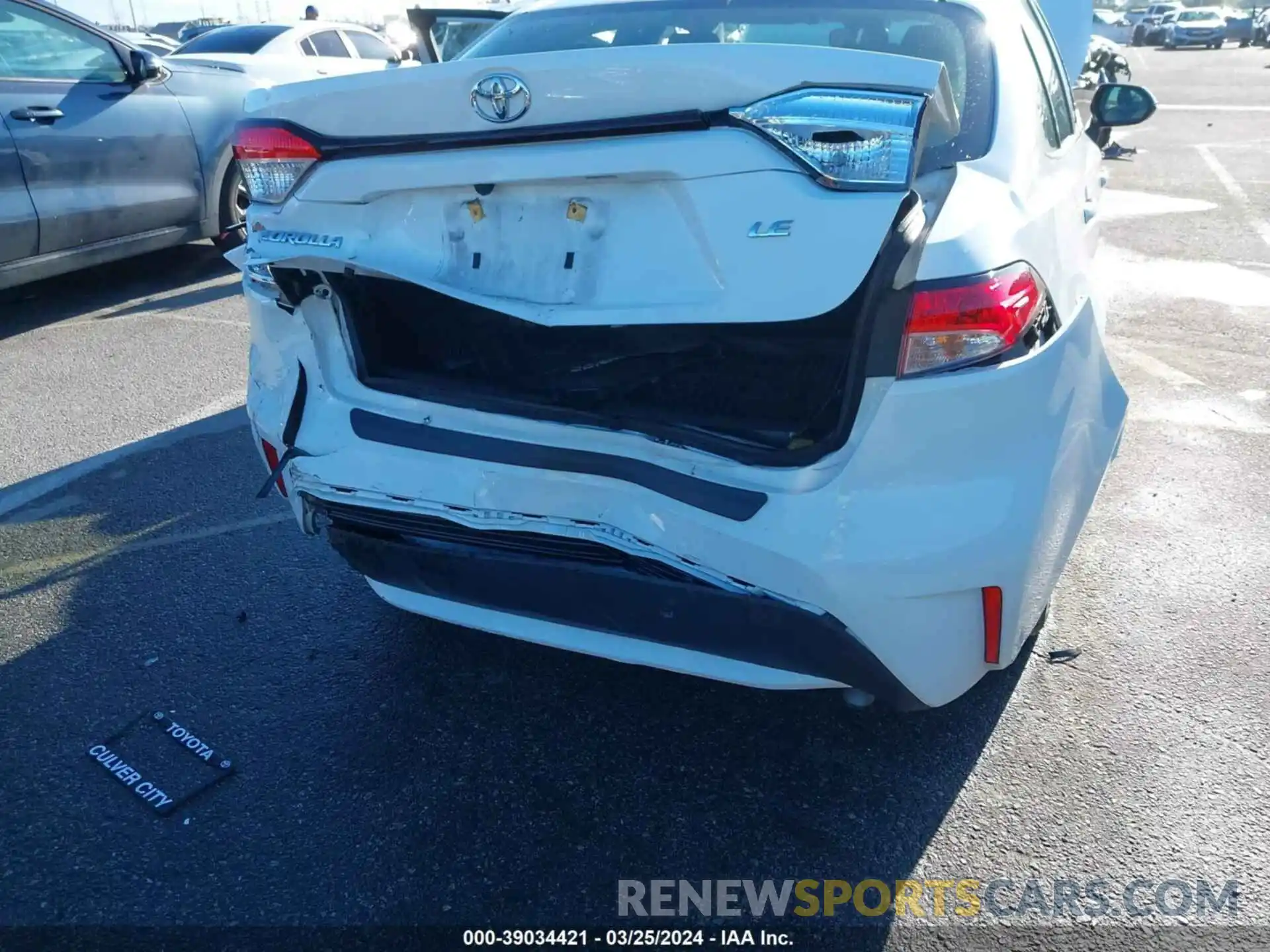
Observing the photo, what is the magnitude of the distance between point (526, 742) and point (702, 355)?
1.08 meters

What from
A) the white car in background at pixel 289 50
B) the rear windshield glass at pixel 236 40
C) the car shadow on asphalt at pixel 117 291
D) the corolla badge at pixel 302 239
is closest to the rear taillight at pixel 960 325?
the corolla badge at pixel 302 239

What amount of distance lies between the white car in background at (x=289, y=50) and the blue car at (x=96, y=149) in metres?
1.32

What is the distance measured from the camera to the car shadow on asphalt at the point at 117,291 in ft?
20.7

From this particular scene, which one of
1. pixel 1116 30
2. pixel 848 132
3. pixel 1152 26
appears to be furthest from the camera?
pixel 1116 30

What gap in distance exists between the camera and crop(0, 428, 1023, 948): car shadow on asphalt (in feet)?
7.11

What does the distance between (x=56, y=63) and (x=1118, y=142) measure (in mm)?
12355

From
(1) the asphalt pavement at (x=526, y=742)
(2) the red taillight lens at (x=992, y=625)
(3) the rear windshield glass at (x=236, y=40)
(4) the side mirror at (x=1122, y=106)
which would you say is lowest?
(1) the asphalt pavement at (x=526, y=742)

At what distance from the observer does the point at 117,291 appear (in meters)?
6.84

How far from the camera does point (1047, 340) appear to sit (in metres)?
2.04

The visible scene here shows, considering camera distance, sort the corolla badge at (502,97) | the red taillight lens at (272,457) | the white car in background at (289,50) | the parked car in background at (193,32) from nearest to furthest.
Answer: the corolla badge at (502,97) < the red taillight lens at (272,457) < the white car in background at (289,50) < the parked car in background at (193,32)

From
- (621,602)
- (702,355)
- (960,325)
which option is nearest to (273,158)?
(702,355)

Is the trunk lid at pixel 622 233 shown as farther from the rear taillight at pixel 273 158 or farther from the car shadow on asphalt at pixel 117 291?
the car shadow on asphalt at pixel 117 291

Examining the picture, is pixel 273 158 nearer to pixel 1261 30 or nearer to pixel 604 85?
pixel 604 85

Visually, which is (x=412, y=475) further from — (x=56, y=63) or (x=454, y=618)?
(x=56, y=63)
